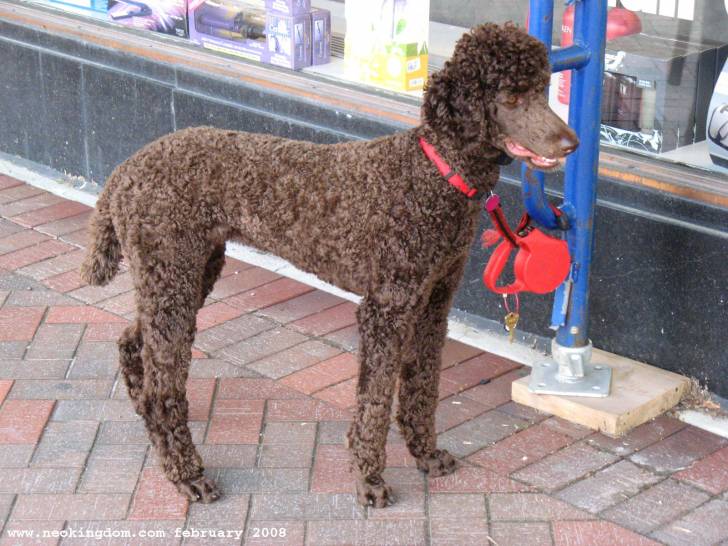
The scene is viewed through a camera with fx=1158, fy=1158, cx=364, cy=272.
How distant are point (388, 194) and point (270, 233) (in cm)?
40

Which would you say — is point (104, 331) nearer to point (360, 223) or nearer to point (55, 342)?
point (55, 342)

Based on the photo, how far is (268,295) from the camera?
504 cm

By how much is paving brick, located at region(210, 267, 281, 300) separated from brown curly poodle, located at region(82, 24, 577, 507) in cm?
136

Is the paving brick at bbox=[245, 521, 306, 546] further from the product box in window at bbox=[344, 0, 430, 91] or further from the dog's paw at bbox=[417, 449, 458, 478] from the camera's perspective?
the product box in window at bbox=[344, 0, 430, 91]

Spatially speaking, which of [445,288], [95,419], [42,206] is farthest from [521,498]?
[42,206]

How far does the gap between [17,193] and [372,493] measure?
3.36 m

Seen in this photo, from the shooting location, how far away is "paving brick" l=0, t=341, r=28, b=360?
4.53 metres

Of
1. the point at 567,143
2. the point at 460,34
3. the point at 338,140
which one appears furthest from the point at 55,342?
the point at 567,143

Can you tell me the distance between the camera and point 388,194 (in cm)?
330

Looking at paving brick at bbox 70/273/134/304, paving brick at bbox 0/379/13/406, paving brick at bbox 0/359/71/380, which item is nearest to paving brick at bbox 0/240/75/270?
paving brick at bbox 70/273/134/304

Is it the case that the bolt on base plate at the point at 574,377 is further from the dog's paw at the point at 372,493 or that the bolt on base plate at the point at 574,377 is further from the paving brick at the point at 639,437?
the dog's paw at the point at 372,493

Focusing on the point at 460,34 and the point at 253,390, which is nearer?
the point at 253,390

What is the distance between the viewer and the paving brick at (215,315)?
15.7 feet

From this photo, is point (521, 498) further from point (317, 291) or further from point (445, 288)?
point (317, 291)
